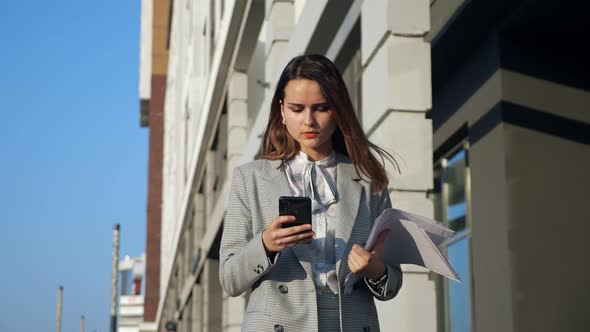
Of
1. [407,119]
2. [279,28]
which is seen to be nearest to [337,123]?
[407,119]

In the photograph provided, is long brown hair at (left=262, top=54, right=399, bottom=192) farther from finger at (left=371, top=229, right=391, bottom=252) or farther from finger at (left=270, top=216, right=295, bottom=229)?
finger at (left=270, top=216, right=295, bottom=229)

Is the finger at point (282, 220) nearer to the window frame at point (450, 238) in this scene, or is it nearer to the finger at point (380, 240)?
the finger at point (380, 240)

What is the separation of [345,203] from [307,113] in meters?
0.35

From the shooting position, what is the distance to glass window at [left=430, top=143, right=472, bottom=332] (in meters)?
8.62

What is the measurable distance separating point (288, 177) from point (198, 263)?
19375 millimetres

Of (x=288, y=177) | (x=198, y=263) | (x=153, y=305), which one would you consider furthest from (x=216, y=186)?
(x=153, y=305)

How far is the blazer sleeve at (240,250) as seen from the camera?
134 inches

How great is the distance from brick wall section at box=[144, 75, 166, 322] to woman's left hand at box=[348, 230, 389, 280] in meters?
57.7

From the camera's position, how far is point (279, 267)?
3502mm

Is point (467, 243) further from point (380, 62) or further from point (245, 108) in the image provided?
point (245, 108)

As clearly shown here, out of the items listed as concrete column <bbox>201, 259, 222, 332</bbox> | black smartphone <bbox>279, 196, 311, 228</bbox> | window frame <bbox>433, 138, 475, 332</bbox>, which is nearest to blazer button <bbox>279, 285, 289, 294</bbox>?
black smartphone <bbox>279, 196, 311, 228</bbox>

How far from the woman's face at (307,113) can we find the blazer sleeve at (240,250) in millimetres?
300

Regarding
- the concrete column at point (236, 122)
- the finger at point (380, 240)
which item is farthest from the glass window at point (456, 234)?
the concrete column at point (236, 122)

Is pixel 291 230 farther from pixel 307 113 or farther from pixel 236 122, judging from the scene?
pixel 236 122
